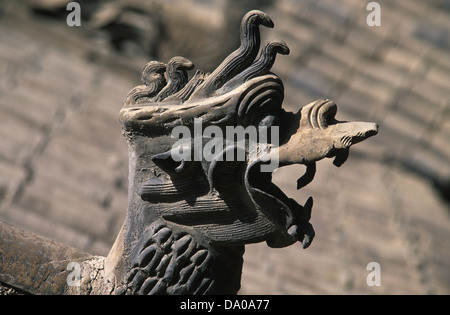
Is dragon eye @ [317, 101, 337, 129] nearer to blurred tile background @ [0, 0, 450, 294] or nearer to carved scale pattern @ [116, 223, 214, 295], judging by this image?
carved scale pattern @ [116, 223, 214, 295]

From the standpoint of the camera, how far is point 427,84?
4039mm

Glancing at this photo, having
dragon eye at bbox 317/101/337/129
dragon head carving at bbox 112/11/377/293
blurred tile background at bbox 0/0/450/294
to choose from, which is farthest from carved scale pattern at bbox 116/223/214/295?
blurred tile background at bbox 0/0/450/294

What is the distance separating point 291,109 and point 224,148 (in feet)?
8.40

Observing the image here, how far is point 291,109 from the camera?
4035 mm

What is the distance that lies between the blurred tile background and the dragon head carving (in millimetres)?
1374

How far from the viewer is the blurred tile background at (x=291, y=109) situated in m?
3.16

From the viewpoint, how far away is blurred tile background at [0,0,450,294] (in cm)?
316

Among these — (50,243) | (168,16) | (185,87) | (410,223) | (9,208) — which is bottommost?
(50,243)

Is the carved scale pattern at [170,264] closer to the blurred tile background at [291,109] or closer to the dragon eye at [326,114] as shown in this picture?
the dragon eye at [326,114]

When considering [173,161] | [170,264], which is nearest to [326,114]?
[173,161]

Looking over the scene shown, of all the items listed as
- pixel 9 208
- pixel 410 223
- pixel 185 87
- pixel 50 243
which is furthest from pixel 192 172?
pixel 410 223

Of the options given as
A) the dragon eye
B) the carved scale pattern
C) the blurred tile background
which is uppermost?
the blurred tile background
